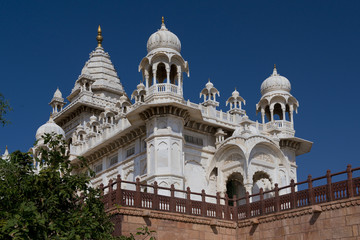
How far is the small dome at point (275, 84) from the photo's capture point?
36375 millimetres

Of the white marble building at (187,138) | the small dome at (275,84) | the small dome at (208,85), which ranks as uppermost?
the small dome at (275,84)

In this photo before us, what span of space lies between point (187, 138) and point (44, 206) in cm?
1782

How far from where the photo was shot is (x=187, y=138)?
1291 inches

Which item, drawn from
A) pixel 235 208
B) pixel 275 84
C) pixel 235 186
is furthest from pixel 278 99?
pixel 235 208

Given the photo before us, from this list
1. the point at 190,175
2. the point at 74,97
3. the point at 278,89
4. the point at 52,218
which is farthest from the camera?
the point at 74,97

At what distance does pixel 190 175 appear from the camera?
105ft

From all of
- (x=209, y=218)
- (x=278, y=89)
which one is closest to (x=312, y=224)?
(x=209, y=218)

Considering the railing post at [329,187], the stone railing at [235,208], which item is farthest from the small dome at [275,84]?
the railing post at [329,187]

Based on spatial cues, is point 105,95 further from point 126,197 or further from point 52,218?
point 52,218

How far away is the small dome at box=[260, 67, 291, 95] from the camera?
3638 cm

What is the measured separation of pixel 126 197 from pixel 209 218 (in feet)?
12.5

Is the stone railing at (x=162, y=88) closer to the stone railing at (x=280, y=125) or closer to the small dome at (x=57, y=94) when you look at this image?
the stone railing at (x=280, y=125)

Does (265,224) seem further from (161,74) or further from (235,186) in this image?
(161,74)

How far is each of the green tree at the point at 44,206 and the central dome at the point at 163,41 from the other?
15446 millimetres
